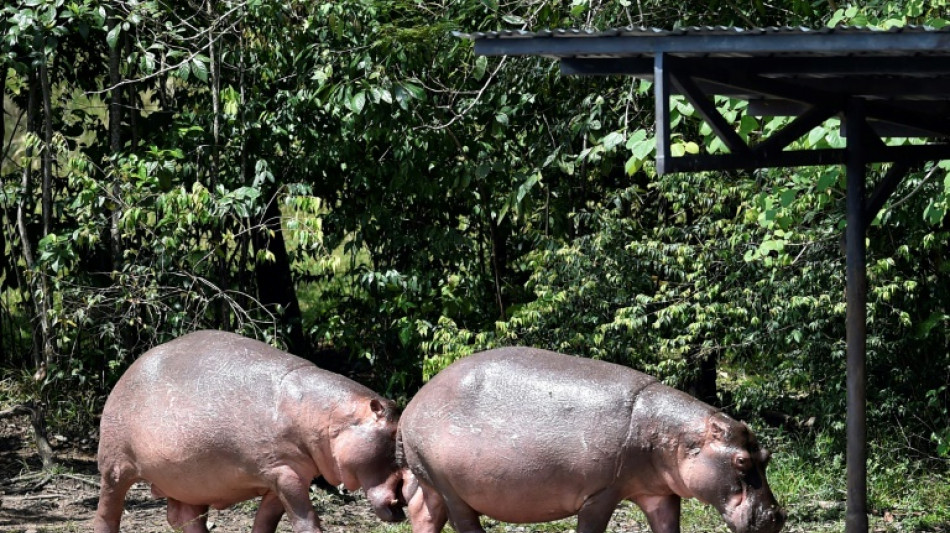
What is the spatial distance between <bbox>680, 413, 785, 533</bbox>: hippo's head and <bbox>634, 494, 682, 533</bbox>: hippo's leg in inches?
11.4

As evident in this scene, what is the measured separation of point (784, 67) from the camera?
5414 mm

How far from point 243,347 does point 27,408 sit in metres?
3.42

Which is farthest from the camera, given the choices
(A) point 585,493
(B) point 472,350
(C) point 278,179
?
(C) point 278,179

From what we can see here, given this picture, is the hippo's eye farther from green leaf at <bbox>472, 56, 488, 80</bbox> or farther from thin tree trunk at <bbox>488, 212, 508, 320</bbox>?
thin tree trunk at <bbox>488, 212, 508, 320</bbox>

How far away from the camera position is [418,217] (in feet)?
36.8

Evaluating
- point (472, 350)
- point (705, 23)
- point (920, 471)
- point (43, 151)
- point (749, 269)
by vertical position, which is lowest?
point (920, 471)

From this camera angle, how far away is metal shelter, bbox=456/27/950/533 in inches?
191

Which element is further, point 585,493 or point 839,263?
point 839,263

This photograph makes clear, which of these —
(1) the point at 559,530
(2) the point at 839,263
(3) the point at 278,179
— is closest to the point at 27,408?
(3) the point at 278,179

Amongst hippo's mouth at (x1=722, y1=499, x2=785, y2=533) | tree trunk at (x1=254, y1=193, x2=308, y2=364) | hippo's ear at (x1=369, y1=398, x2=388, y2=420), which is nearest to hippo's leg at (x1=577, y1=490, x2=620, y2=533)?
hippo's mouth at (x1=722, y1=499, x2=785, y2=533)

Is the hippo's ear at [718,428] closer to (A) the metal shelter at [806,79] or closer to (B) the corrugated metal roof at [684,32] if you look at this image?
(A) the metal shelter at [806,79]

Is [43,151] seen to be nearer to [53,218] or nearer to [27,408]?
[53,218]

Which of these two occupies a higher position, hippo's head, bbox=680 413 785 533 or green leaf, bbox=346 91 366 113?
green leaf, bbox=346 91 366 113

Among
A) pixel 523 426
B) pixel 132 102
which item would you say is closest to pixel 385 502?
pixel 523 426
